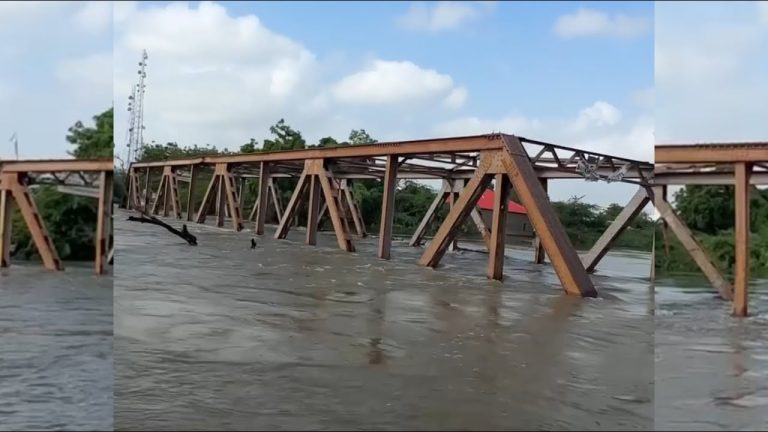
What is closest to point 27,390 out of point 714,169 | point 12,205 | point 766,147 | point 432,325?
point 12,205

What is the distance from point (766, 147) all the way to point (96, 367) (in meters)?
7.25

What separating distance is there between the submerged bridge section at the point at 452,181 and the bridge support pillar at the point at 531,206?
15 mm

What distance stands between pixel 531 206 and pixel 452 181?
9.32 meters

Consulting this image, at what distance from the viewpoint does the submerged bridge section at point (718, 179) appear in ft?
19.1

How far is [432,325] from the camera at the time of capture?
705 centimetres

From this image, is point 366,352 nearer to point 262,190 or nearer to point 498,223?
point 498,223

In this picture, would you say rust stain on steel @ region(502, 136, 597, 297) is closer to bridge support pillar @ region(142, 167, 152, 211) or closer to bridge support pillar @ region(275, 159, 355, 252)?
bridge support pillar @ region(142, 167, 152, 211)

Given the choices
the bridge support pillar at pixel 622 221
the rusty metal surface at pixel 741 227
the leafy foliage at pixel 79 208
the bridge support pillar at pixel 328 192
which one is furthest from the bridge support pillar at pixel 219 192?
the rusty metal surface at pixel 741 227

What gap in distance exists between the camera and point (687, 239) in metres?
6.30

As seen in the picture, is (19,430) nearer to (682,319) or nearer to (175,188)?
(682,319)

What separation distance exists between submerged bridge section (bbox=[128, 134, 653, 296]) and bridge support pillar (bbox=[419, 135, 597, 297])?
2cm

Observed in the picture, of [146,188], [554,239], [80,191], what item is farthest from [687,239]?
[146,188]

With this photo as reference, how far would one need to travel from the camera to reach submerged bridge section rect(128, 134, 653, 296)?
998 cm

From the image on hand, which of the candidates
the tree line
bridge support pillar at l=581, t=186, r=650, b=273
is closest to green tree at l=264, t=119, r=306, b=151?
the tree line
